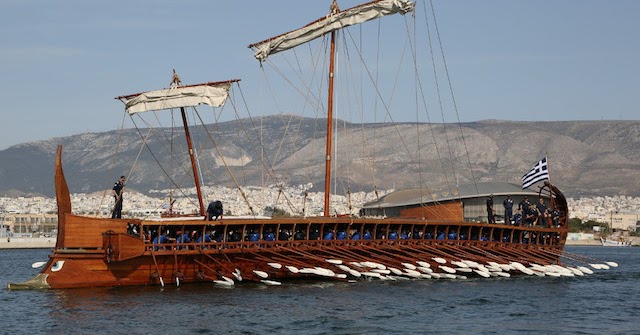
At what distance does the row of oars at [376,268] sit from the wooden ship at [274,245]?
0.05 meters

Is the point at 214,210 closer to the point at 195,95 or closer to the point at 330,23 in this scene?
the point at 195,95

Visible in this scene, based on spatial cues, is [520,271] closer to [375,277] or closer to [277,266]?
[375,277]

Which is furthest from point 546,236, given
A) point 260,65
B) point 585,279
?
point 260,65

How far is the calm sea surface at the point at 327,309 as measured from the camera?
35312 millimetres

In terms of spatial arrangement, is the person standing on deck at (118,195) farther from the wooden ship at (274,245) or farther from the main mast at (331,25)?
the main mast at (331,25)

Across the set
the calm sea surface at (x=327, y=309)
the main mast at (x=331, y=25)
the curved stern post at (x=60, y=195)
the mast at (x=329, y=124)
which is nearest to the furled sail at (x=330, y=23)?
the main mast at (x=331, y=25)

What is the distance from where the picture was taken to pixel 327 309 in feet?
128

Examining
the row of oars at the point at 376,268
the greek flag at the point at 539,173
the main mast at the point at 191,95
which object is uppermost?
the main mast at the point at 191,95

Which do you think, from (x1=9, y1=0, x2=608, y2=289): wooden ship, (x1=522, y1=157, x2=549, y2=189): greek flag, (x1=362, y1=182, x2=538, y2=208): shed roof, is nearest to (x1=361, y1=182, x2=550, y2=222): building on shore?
(x1=362, y1=182, x2=538, y2=208): shed roof

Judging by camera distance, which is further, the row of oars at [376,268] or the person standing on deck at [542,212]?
the person standing on deck at [542,212]

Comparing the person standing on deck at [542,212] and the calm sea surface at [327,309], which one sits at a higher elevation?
the person standing on deck at [542,212]

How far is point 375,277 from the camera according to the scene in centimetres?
5003

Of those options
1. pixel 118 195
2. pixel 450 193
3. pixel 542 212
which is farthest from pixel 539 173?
pixel 450 193

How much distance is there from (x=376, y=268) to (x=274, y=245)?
4833 mm
